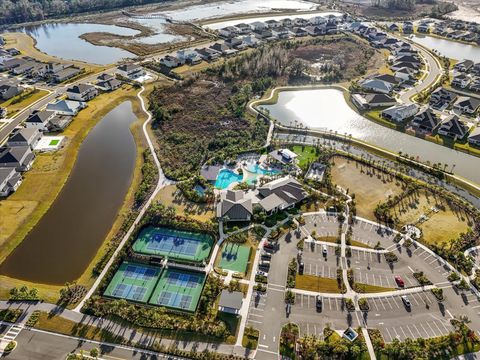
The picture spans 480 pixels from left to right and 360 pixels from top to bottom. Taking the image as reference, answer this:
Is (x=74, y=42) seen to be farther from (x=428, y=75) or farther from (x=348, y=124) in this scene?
(x=428, y=75)

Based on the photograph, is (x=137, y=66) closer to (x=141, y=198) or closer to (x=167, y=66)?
(x=167, y=66)

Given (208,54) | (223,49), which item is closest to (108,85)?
(208,54)

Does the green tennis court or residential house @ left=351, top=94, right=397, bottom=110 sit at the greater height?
residential house @ left=351, top=94, right=397, bottom=110

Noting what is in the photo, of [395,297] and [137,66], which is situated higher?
[137,66]

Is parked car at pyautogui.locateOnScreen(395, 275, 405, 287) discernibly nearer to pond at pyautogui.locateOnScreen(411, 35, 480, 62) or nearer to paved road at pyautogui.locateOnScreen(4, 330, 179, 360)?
paved road at pyautogui.locateOnScreen(4, 330, 179, 360)

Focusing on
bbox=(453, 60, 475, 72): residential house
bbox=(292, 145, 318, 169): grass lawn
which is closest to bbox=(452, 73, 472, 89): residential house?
bbox=(453, 60, 475, 72): residential house

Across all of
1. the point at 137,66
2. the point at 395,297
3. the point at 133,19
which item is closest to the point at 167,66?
the point at 137,66
